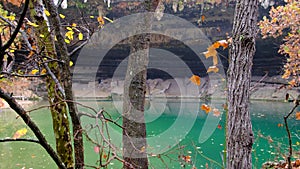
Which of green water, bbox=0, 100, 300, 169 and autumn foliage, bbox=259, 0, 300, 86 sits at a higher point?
autumn foliage, bbox=259, 0, 300, 86

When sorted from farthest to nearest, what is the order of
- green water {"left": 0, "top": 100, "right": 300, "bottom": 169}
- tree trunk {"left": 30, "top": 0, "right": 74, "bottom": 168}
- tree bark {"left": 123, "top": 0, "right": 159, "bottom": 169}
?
green water {"left": 0, "top": 100, "right": 300, "bottom": 169} < tree bark {"left": 123, "top": 0, "right": 159, "bottom": 169} < tree trunk {"left": 30, "top": 0, "right": 74, "bottom": 168}

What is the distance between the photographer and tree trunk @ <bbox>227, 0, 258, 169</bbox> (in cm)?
145

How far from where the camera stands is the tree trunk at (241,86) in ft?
4.75

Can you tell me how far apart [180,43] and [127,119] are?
42.9 ft

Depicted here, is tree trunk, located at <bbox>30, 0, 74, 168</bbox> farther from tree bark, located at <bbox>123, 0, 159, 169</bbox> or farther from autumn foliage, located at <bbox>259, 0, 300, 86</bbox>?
autumn foliage, located at <bbox>259, 0, 300, 86</bbox>

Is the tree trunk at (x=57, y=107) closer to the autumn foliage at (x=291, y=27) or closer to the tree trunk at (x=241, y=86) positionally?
the tree trunk at (x=241, y=86)

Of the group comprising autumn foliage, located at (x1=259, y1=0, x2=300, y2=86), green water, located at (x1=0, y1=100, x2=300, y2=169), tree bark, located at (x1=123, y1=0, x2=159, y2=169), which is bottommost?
green water, located at (x1=0, y1=100, x2=300, y2=169)

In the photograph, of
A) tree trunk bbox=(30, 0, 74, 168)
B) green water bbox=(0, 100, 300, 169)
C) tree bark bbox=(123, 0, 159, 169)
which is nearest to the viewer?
tree trunk bbox=(30, 0, 74, 168)

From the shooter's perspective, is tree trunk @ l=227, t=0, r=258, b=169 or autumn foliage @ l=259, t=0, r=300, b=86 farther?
autumn foliage @ l=259, t=0, r=300, b=86

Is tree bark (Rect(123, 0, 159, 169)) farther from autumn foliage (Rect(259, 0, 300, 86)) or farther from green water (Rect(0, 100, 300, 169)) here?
autumn foliage (Rect(259, 0, 300, 86))

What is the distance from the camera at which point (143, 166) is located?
8.24ft

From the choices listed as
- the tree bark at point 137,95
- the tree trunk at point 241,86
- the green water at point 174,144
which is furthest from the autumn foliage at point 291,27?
the tree trunk at point 241,86

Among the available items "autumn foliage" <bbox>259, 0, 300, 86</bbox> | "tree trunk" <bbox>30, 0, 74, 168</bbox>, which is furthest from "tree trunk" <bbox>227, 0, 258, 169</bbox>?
"autumn foliage" <bbox>259, 0, 300, 86</bbox>

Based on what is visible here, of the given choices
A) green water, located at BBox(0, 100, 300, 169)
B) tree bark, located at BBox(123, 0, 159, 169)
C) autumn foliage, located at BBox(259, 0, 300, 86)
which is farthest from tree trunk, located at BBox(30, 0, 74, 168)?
autumn foliage, located at BBox(259, 0, 300, 86)
